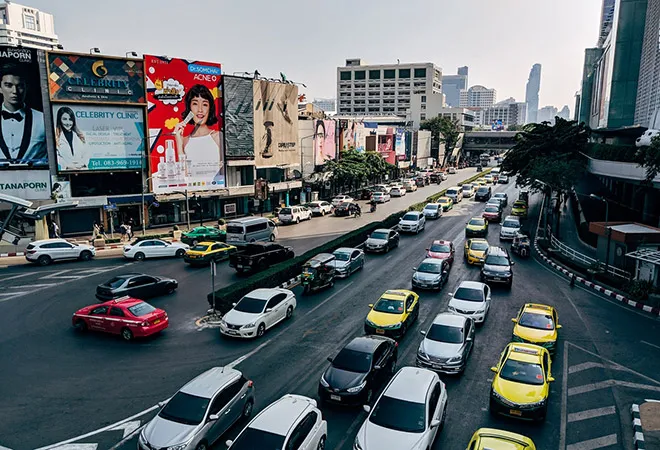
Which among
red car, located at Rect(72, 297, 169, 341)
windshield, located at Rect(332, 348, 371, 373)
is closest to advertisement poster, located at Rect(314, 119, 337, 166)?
red car, located at Rect(72, 297, 169, 341)

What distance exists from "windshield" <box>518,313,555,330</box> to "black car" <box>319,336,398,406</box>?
21.0 ft

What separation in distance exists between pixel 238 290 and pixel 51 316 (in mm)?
8633

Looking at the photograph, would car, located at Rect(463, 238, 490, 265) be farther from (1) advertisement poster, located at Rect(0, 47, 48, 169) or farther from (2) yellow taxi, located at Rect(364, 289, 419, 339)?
(1) advertisement poster, located at Rect(0, 47, 48, 169)

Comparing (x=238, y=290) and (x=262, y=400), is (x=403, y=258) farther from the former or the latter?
(x=262, y=400)

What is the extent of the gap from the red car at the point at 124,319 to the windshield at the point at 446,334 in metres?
11.1

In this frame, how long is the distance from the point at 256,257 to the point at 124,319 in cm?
1100

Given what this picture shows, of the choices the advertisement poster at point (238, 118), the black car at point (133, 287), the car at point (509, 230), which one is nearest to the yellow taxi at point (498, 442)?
the black car at point (133, 287)

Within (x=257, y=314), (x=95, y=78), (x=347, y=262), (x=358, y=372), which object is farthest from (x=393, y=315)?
(x=95, y=78)

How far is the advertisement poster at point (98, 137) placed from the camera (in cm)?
3962

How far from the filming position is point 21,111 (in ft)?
124

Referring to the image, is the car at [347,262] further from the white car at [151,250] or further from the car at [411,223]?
the car at [411,223]

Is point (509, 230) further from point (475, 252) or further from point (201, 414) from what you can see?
point (201, 414)

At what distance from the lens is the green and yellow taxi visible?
1275 inches

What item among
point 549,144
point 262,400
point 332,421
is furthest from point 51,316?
point 549,144
